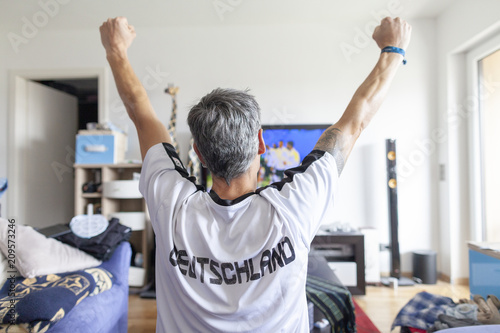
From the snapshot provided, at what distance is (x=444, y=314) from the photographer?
5.85 feet

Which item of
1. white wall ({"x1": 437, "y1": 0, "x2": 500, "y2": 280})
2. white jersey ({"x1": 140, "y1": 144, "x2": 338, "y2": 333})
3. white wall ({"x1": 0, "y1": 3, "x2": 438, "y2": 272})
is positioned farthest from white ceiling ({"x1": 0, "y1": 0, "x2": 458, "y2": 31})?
white jersey ({"x1": 140, "y1": 144, "x2": 338, "y2": 333})

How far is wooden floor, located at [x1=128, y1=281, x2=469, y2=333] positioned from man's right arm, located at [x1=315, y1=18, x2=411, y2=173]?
6.97 feet

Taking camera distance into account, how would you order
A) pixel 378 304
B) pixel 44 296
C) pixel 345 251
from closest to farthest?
pixel 44 296, pixel 378 304, pixel 345 251

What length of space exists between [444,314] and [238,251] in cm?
168

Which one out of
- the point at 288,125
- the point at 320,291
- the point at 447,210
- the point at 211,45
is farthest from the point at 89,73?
the point at 447,210

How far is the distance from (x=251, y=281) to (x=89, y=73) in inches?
154

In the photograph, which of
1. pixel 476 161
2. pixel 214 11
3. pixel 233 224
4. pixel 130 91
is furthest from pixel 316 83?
pixel 233 224

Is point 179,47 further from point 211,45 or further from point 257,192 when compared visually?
point 257,192

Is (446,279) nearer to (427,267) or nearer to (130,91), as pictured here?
(427,267)

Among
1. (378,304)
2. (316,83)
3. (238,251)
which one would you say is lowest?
(378,304)

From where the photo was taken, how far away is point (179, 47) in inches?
151

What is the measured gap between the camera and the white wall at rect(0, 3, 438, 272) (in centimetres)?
373

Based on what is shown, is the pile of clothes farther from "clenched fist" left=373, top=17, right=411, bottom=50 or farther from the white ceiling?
the white ceiling

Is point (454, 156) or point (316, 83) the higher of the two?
point (316, 83)
